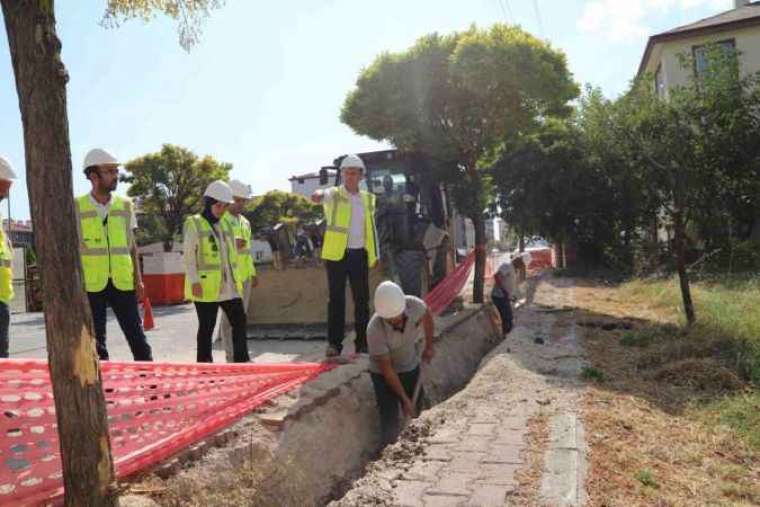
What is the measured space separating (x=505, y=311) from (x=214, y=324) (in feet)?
18.1

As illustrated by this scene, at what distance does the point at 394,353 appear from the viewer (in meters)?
5.50

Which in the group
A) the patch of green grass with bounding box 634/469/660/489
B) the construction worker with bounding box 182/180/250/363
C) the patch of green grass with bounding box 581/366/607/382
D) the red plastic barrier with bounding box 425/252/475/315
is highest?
the construction worker with bounding box 182/180/250/363

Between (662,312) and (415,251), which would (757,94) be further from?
(415,251)

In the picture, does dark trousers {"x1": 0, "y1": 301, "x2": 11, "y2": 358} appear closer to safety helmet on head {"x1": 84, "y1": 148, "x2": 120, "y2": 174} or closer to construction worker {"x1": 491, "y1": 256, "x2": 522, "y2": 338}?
safety helmet on head {"x1": 84, "y1": 148, "x2": 120, "y2": 174}

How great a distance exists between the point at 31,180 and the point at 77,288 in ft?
1.39

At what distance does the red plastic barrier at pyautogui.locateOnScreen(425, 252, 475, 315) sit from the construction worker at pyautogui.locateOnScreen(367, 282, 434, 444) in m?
A: 2.99

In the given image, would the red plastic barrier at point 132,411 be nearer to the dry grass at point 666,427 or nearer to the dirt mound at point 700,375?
the dry grass at point 666,427

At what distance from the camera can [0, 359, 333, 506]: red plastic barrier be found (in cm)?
287

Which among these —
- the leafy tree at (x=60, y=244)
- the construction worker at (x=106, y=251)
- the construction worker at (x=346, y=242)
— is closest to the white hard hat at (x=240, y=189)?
the construction worker at (x=346, y=242)

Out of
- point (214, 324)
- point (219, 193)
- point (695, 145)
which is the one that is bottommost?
point (214, 324)

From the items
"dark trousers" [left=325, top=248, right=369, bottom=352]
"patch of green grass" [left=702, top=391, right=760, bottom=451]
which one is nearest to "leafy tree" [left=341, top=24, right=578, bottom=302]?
"dark trousers" [left=325, top=248, right=369, bottom=352]

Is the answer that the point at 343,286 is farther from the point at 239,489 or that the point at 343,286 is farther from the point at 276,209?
the point at 276,209

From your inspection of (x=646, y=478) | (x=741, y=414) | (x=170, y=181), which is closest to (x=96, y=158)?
(x=646, y=478)

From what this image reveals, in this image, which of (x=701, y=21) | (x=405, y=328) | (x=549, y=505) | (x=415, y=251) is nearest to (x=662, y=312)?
(x=415, y=251)
